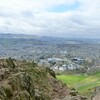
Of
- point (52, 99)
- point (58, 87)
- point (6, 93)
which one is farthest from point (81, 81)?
point (6, 93)

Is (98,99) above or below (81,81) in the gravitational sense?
above

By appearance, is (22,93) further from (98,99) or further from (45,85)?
(45,85)

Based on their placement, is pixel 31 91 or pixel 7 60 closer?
pixel 31 91

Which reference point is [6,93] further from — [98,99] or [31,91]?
[98,99]

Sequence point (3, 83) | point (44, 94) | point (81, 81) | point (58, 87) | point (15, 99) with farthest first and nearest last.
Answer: point (81, 81) → point (58, 87) → point (44, 94) → point (3, 83) → point (15, 99)

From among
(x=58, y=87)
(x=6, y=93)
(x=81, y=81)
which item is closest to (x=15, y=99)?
(x=6, y=93)

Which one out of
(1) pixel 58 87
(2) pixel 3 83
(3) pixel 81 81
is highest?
(2) pixel 3 83

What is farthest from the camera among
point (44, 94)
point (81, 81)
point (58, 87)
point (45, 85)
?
point (81, 81)

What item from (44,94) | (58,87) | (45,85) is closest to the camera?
(44,94)

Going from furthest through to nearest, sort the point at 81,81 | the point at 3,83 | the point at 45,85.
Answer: the point at 81,81
the point at 45,85
the point at 3,83
